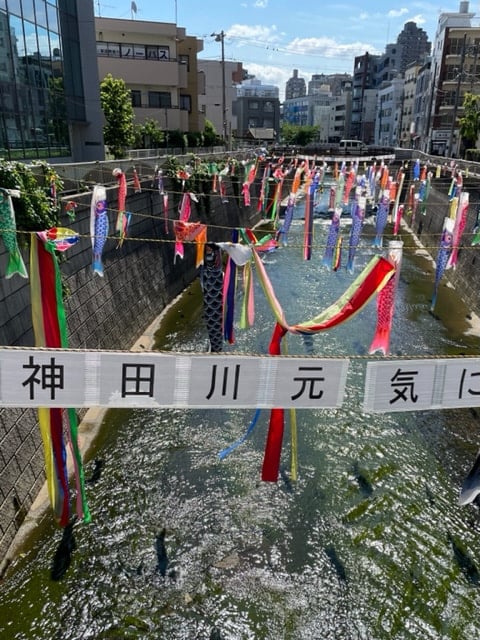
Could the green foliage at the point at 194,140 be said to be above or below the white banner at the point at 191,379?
above

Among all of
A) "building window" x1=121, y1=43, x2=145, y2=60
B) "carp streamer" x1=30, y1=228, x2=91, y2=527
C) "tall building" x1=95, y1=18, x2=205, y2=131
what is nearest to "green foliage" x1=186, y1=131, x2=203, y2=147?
"tall building" x1=95, y1=18, x2=205, y2=131

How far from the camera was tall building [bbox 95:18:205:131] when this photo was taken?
153 feet

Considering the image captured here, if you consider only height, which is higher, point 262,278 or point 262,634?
point 262,278

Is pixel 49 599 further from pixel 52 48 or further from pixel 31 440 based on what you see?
pixel 52 48

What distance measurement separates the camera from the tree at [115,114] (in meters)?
36.3

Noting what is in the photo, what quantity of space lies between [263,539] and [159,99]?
4794 centimetres

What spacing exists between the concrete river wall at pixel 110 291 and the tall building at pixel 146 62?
19.5 meters

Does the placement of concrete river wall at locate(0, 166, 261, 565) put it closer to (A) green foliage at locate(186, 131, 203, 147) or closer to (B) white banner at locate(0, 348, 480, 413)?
(B) white banner at locate(0, 348, 480, 413)

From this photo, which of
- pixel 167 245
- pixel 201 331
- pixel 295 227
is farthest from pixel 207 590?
pixel 295 227

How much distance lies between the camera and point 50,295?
8.03 m

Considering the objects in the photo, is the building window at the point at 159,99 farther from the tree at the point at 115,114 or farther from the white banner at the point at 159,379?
the white banner at the point at 159,379

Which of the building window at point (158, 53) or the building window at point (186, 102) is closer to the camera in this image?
the building window at point (158, 53)

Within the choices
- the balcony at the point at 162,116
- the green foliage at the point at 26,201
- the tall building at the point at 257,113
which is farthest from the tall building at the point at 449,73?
the green foliage at the point at 26,201

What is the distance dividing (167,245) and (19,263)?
14.1 meters
